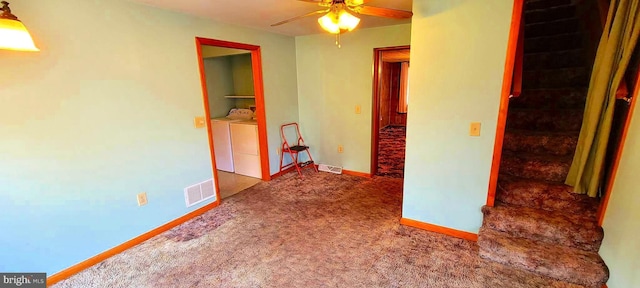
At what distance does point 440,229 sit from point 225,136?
3.35m

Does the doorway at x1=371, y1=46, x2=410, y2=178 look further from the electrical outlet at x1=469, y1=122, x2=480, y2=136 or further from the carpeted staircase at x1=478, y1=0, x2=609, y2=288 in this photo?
the electrical outlet at x1=469, y1=122, x2=480, y2=136

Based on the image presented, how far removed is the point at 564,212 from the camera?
6.97ft

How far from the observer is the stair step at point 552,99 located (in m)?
2.62

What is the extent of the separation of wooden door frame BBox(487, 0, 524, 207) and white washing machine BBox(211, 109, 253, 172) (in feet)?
11.5

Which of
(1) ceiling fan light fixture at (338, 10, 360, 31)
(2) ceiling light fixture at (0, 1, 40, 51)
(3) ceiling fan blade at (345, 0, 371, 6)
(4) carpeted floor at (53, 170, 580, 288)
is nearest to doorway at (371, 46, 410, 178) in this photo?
(4) carpeted floor at (53, 170, 580, 288)

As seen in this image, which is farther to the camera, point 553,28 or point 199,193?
point 553,28

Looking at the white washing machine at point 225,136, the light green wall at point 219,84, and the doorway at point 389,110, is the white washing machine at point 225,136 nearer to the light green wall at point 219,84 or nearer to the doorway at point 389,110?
the light green wall at point 219,84

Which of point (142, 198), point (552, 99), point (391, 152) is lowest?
point (391, 152)

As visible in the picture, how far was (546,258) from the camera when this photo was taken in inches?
74.9

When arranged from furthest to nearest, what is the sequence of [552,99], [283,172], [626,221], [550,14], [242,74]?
[242,74] < [283,172] < [550,14] < [552,99] < [626,221]

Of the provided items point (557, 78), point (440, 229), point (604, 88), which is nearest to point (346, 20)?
point (604, 88)

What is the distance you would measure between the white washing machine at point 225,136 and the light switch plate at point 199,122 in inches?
49.0

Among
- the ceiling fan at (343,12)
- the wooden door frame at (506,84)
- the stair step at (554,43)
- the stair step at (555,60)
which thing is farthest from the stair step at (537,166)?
the ceiling fan at (343,12)

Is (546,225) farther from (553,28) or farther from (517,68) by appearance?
(553,28)
